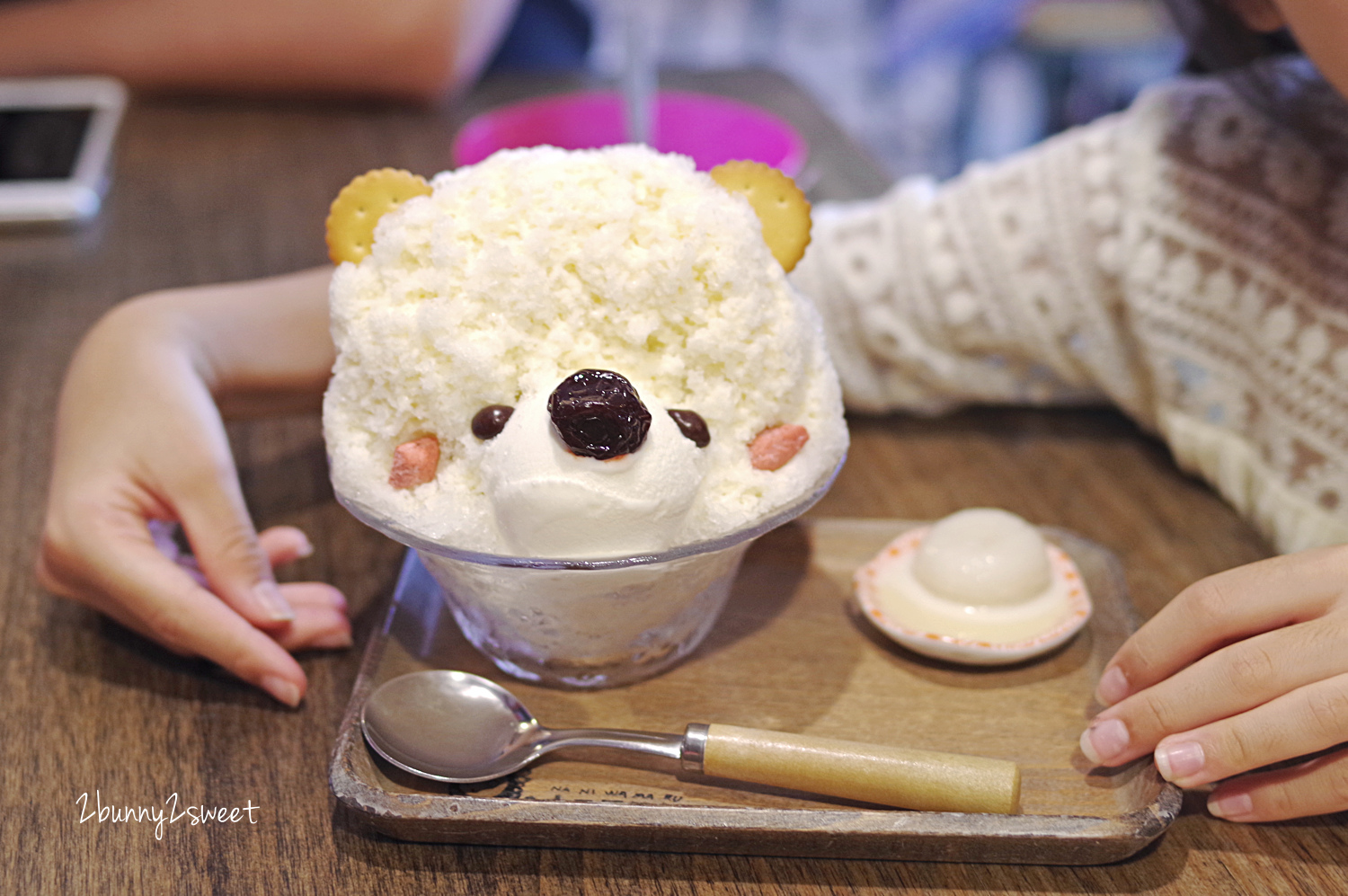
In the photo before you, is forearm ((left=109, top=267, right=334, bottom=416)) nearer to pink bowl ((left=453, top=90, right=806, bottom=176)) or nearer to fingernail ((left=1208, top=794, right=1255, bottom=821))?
pink bowl ((left=453, top=90, right=806, bottom=176))

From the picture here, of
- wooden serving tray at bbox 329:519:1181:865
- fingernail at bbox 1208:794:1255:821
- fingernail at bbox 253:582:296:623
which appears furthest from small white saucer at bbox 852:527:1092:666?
fingernail at bbox 253:582:296:623

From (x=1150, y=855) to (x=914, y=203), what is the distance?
0.55m

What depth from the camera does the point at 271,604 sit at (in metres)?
→ 0.62

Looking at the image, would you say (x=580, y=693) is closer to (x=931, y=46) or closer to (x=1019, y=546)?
(x=1019, y=546)

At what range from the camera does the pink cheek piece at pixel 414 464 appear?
1.73 feet

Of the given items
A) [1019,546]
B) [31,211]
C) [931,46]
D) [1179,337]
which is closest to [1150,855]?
[1019,546]

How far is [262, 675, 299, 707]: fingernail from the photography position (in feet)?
1.95

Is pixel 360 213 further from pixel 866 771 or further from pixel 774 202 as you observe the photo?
pixel 866 771

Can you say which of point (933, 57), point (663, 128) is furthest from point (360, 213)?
point (933, 57)

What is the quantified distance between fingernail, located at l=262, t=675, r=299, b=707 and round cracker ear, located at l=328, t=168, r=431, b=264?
0.77 ft

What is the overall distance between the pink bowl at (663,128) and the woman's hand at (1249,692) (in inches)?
30.5

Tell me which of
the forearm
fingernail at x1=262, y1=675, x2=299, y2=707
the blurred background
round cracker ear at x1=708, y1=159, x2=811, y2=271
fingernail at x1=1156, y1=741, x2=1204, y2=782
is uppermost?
round cracker ear at x1=708, y1=159, x2=811, y2=271

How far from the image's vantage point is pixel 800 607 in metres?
0.68

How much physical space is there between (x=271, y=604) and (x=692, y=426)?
0.29 m
